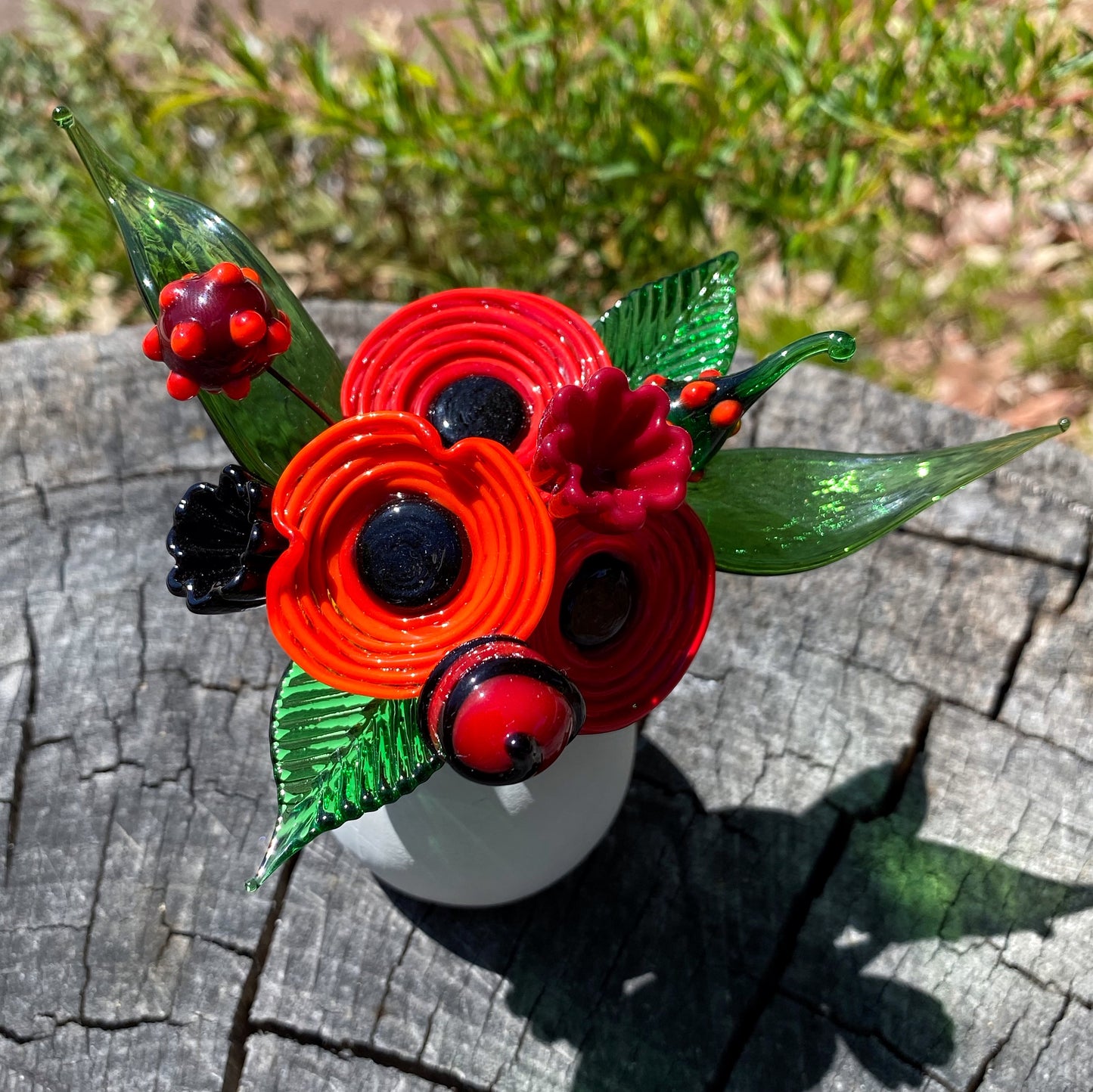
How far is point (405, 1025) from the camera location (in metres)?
1.04

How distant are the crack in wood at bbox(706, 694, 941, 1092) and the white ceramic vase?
0.23 metres

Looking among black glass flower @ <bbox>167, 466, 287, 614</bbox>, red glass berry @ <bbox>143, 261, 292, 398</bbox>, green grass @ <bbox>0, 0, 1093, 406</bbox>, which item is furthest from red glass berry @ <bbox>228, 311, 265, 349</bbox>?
green grass @ <bbox>0, 0, 1093, 406</bbox>

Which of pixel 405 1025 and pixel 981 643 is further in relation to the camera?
pixel 981 643

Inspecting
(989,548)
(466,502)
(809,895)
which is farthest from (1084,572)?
(466,502)

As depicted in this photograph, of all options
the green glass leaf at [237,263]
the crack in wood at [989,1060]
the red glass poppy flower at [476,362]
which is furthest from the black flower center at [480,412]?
the crack in wood at [989,1060]

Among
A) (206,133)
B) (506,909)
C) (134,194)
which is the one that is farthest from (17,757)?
(206,133)

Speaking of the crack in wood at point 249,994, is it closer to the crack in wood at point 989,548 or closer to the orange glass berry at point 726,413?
the orange glass berry at point 726,413

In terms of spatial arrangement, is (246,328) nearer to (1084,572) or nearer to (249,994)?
(249,994)

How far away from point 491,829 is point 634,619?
0.25 m

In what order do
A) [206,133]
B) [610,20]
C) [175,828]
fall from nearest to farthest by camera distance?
[175,828]
[610,20]
[206,133]

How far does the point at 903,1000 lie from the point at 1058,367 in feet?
5.19

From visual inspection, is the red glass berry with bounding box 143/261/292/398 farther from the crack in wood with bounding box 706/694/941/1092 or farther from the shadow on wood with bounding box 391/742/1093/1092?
the crack in wood with bounding box 706/694/941/1092

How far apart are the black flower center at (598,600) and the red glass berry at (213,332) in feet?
0.95

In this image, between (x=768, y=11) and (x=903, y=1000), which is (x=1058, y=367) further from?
(x=903, y=1000)
